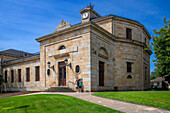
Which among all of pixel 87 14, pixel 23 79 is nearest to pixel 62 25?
pixel 87 14

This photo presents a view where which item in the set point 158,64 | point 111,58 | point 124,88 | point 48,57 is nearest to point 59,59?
point 48,57

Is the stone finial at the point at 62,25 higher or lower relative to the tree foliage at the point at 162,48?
higher

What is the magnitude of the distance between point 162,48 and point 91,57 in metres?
8.51

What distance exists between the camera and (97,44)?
18.8m

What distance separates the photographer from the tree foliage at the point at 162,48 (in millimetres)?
18328

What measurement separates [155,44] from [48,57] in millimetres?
13371

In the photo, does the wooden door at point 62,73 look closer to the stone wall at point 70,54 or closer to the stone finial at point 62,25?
the stone wall at point 70,54

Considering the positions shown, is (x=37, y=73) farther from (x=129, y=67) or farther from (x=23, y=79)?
(x=129, y=67)

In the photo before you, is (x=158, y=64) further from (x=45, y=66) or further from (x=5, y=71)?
(x=5, y=71)

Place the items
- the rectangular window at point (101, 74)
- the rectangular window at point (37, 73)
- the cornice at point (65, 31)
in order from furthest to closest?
the rectangular window at point (37, 73) < the rectangular window at point (101, 74) < the cornice at point (65, 31)

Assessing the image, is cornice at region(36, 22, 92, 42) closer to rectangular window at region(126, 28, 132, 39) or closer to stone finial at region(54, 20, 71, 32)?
stone finial at region(54, 20, 71, 32)

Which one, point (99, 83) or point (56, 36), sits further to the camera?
point (56, 36)

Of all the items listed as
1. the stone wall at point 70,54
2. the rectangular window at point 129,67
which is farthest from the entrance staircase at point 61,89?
the rectangular window at point 129,67

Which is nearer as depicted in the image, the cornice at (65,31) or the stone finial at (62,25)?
the cornice at (65,31)
